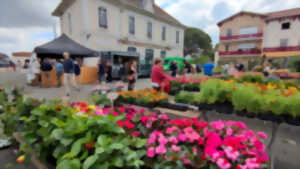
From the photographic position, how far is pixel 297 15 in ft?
72.9

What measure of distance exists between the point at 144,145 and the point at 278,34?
1257 inches

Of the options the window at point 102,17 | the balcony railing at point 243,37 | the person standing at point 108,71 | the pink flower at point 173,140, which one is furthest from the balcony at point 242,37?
the pink flower at point 173,140

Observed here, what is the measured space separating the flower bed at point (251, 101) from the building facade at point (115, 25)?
11374 mm

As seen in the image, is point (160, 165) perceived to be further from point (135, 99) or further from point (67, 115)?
point (135, 99)

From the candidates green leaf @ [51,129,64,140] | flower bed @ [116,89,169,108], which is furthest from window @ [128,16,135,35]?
green leaf @ [51,129,64,140]

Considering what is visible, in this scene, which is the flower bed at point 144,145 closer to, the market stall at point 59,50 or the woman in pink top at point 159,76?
the woman in pink top at point 159,76

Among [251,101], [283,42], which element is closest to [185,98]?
[251,101]

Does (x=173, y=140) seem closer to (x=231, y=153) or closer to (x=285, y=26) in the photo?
(x=231, y=153)

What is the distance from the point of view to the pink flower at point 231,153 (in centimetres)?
102

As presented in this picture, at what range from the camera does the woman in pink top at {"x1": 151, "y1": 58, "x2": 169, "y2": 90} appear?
432 centimetres

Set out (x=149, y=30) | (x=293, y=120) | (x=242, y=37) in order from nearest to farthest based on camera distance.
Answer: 1. (x=293, y=120)
2. (x=149, y=30)
3. (x=242, y=37)

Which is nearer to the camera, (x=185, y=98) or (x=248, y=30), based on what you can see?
(x=185, y=98)

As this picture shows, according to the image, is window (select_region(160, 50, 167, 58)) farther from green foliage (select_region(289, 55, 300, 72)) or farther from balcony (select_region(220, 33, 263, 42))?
balcony (select_region(220, 33, 263, 42))

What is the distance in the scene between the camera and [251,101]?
6.70 feet
